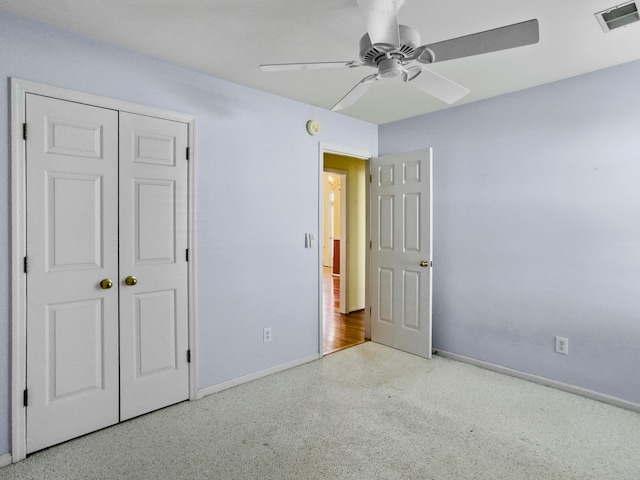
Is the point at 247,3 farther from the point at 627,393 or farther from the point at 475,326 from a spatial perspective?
the point at 627,393

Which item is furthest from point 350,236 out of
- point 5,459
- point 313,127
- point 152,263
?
point 5,459

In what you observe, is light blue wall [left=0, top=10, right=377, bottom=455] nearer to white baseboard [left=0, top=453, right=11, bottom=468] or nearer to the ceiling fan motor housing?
white baseboard [left=0, top=453, right=11, bottom=468]

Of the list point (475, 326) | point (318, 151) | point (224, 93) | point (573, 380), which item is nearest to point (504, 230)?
point (475, 326)

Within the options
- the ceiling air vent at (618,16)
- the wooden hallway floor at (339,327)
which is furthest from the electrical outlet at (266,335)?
the ceiling air vent at (618,16)

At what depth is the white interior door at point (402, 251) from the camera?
358 cm

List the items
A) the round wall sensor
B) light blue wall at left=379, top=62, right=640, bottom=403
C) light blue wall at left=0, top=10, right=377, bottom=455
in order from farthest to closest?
the round wall sensor, light blue wall at left=379, top=62, right=640, bottom=403, light blue wall at left=0, top=10, right=377, bottom=455

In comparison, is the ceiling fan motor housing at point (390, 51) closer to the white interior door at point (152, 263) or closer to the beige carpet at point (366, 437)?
the white interior door at point (152, 263)

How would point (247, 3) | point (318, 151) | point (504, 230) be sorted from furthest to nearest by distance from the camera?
point (318, 151) → point (504, 230) → point (247, 3)

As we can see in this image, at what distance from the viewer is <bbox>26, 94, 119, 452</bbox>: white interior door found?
2082 mm

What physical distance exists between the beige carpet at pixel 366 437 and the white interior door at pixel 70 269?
8.7 inches

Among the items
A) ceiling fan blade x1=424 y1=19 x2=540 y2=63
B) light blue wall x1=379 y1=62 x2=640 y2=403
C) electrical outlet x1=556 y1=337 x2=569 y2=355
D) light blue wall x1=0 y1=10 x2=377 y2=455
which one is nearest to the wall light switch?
light blue wall x1=0 y1=10 x2=377 y2=455

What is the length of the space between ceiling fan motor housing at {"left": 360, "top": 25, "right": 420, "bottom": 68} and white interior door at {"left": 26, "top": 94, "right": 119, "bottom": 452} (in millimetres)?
1673

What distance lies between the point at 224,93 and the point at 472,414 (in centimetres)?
301

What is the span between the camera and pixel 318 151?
3578mm
